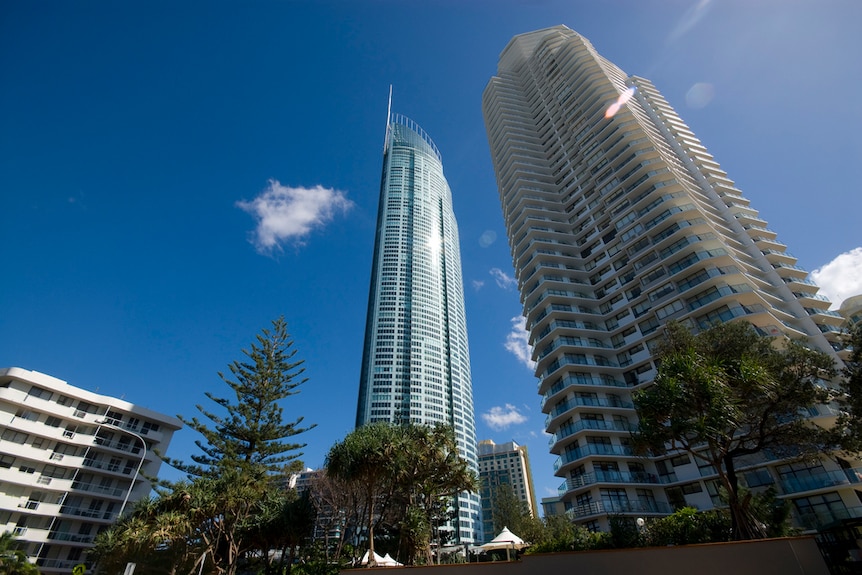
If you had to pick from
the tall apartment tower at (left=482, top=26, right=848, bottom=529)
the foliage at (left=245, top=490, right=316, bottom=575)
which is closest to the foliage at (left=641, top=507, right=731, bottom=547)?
the tall apartment tower at (left=482, top=26, right=848, bottom=529)

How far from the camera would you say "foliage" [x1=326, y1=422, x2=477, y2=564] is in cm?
2038

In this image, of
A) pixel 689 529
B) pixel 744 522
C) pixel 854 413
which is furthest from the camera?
pixel 689 529

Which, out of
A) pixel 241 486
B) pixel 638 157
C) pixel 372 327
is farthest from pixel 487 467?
pixel 241 486

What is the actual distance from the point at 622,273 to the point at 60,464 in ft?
188

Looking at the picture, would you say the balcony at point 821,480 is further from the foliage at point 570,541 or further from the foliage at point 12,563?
the foliage at point 12,563

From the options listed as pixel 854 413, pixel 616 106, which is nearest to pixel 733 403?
pixel 854 413

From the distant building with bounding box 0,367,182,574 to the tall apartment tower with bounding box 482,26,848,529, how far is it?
36.7 m

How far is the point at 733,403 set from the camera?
16547 millimetres

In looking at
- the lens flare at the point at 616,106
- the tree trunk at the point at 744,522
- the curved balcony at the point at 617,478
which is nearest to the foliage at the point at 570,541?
the curved balcony at the point at 617,478

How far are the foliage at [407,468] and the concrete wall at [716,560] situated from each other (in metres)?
11.3

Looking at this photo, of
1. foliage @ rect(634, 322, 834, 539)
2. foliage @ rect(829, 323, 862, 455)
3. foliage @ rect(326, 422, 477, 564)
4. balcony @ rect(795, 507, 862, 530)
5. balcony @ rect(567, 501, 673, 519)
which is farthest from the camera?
balcony @ rect(567, 501, 673, 519)

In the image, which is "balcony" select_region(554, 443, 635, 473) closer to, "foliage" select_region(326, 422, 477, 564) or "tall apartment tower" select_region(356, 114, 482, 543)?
"foliage" select_region(326, 422, 477, 564)

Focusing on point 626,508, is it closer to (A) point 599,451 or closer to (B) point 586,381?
(A) point 599,451

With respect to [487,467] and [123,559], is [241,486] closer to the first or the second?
[123,559]
